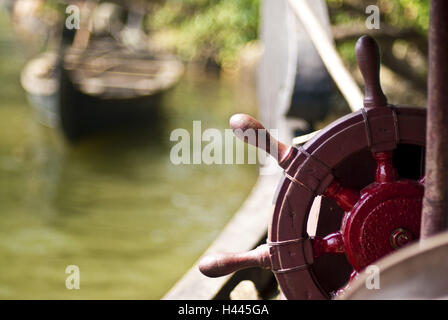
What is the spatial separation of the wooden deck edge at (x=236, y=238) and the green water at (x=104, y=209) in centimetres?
291

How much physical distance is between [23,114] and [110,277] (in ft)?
21.8

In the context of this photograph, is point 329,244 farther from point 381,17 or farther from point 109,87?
point 109,87

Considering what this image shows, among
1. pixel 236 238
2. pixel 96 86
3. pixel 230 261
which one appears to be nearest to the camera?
pixel 230 261

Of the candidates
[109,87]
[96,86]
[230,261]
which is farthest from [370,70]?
[109,87]

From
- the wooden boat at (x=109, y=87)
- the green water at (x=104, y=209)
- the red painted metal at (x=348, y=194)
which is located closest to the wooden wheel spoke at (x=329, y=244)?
the red painted metal at (x=348, y=194)

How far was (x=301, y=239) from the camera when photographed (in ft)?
4.12

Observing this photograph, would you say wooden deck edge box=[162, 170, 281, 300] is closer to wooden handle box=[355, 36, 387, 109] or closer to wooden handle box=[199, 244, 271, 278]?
wooden handle box=[199, 244, 271, 278]

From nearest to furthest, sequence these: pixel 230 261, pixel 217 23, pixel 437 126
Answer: pixel 437 126 → pixel 230 261 → pixel 217 23

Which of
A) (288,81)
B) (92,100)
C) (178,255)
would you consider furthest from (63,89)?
(288,81)

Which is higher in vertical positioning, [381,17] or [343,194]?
[381,17]

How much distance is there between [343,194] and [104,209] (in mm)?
6183

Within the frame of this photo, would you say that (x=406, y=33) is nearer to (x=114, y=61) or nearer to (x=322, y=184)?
(x=322, y=184)

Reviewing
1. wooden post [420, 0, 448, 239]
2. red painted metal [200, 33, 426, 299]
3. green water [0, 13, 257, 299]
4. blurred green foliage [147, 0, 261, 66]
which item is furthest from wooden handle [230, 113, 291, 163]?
blurred green foliage [147, 0, 261, 66]

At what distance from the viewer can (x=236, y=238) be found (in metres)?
2.25
